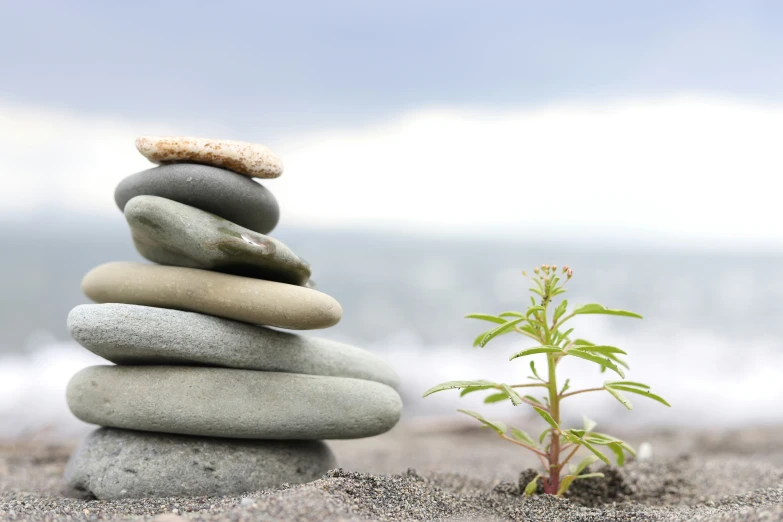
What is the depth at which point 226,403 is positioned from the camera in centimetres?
398

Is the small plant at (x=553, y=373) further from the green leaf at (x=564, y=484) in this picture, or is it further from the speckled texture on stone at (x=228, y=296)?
the speckled texture on stone at (x=228, y=296)

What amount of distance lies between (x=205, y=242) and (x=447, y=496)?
7.29 ft

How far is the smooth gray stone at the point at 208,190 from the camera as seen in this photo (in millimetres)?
4191

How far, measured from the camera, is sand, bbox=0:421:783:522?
3.07 m

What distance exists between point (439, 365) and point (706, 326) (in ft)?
33.5

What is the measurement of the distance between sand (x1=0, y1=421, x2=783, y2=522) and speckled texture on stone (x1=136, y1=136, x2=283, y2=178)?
210 centimetres

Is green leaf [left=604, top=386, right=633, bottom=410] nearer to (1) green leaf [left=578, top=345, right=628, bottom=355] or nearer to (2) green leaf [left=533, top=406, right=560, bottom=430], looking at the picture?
(1) green leaf [left=578, top=345, right=628, bottom=355]

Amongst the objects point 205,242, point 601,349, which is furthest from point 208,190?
point 601,349

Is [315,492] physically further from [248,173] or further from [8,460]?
[8,460]

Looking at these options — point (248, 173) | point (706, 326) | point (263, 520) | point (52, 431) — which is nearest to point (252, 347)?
point (248, 173)

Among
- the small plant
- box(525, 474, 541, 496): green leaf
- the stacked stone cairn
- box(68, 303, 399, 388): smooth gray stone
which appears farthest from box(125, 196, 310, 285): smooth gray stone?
box(525, 474, 541, 496): green leaf

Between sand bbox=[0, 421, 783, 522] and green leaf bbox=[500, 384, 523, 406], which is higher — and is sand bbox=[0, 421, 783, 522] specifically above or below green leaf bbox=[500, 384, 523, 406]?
below

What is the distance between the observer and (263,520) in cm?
272

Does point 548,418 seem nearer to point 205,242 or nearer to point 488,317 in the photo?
point 488,317
